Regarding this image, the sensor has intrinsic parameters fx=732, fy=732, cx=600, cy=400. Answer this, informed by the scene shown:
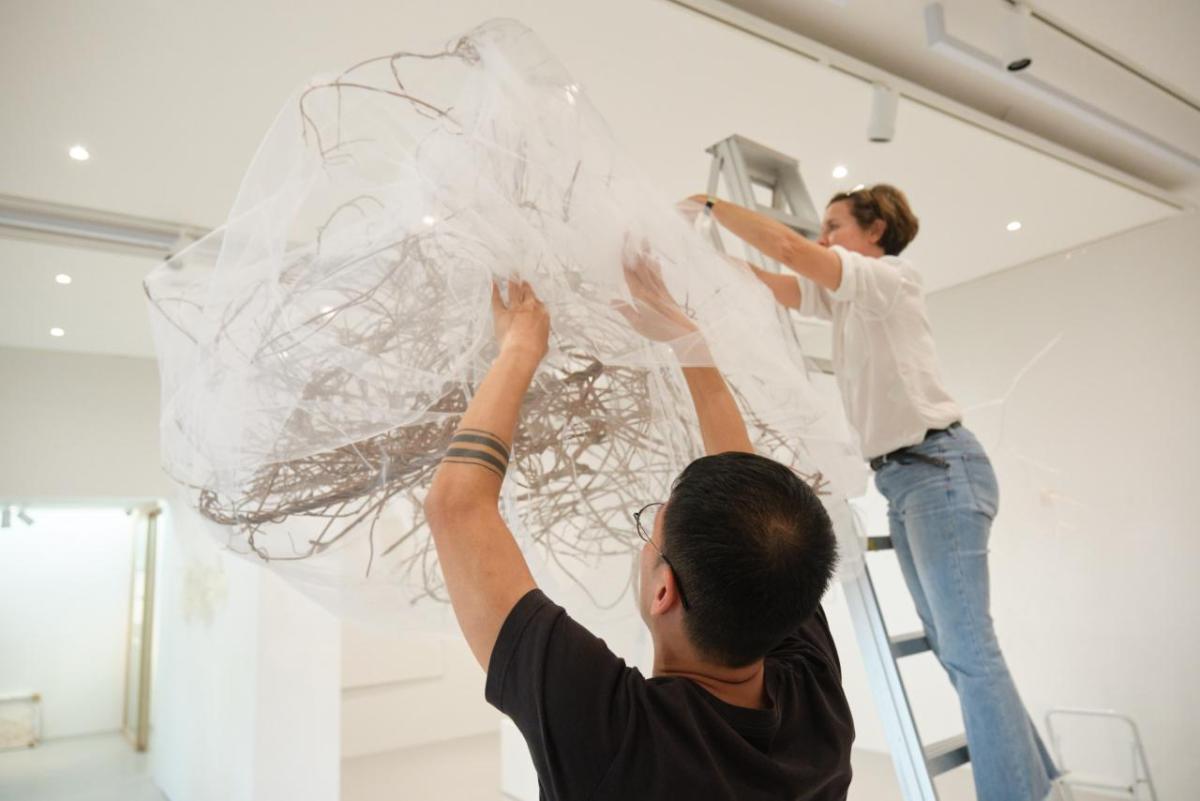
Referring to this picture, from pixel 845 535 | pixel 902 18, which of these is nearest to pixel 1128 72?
pixel 902 18

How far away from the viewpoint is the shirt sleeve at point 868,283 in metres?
1.24

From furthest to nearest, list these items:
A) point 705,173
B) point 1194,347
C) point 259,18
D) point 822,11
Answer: point 1194,347, point 705,173, point 822,11, point 259,18

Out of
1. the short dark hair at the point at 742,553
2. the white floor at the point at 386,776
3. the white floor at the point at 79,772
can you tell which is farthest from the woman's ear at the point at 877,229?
the white floor at the point at 79,772

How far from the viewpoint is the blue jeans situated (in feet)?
3.88

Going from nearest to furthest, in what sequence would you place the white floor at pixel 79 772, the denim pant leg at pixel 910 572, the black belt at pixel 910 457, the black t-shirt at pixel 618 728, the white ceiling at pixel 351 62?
the black t-shirt at pixel 618 728 < the black belt at pixel 910 457 < the denim pant leg at pixel 910 572 < the white ceiling at pixel 351 62 < the white floor at pixel 79 772

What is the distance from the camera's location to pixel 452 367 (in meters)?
0.70

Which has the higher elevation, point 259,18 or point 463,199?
point 259,18

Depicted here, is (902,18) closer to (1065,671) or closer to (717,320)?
(717,320)

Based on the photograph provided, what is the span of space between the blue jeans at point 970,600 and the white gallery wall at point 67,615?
27.7ft

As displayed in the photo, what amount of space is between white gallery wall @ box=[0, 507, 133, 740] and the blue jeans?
8.43 meters

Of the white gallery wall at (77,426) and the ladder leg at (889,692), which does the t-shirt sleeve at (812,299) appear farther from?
the white gallery wall at (77,426)

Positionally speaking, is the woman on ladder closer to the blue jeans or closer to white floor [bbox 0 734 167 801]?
the blue jeans

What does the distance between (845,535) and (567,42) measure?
66.7 inches

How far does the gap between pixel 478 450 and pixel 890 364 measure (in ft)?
3.09
